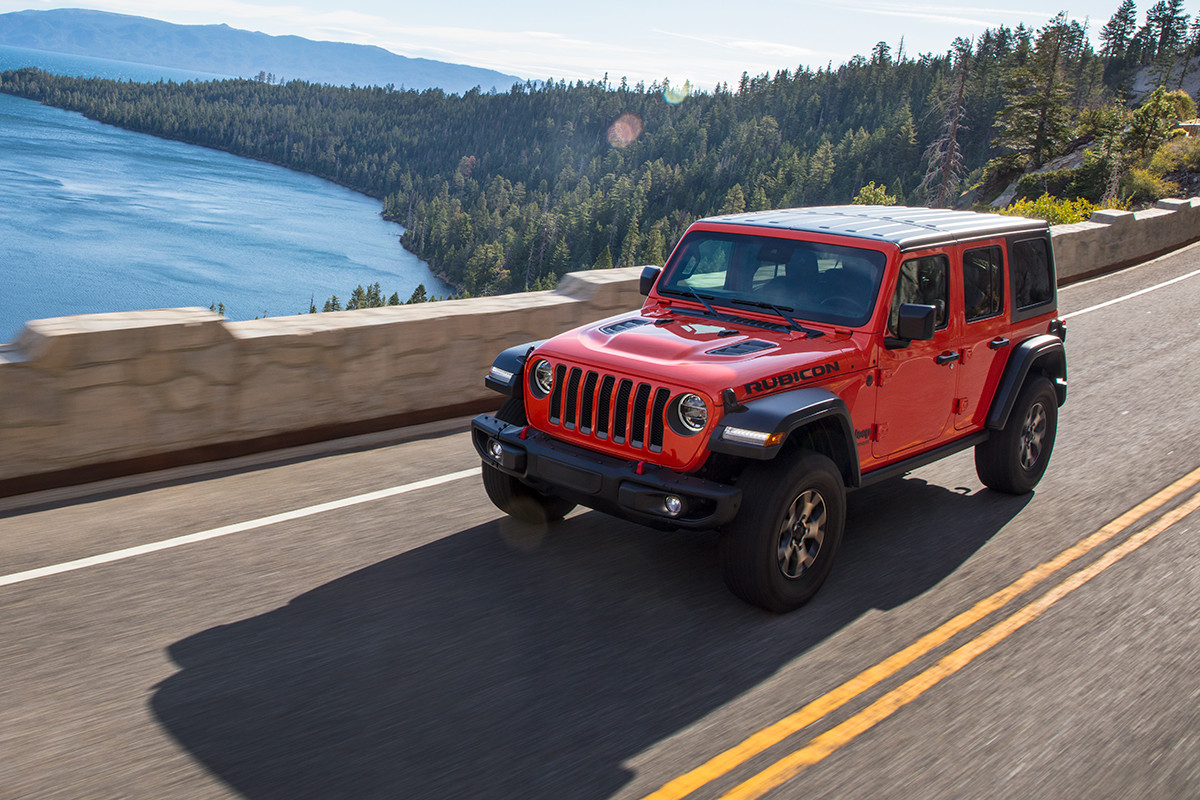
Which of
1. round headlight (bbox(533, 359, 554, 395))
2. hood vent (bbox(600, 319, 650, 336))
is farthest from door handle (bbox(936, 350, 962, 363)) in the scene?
round headlight (bbox(533, 359, 554, 395))

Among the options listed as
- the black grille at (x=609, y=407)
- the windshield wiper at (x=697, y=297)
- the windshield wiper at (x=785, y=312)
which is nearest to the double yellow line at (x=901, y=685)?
the black grille at (x=609, y=407)

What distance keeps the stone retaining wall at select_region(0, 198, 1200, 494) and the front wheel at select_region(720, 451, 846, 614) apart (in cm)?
386

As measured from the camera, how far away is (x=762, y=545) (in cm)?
470

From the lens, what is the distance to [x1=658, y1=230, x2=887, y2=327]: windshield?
5.56 meters

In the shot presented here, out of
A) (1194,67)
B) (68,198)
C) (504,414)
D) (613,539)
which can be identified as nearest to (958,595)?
(613,539)

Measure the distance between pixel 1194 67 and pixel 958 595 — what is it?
16155cm

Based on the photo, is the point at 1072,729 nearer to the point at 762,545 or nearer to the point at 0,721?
the point at 762,545

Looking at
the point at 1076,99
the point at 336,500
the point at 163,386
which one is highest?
the point at 1076,99

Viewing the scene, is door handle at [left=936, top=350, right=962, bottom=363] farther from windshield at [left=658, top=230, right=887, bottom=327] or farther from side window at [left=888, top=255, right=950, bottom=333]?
windshield at [left=658, top=230, right=887, bottom=327]

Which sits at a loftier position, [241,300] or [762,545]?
[762,545]

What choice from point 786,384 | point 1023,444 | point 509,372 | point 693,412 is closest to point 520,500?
point 509,372

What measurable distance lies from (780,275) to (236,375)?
3807 mm

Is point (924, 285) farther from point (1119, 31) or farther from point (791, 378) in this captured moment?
point (1119, 31)

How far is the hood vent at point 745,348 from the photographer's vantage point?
5.07 m
